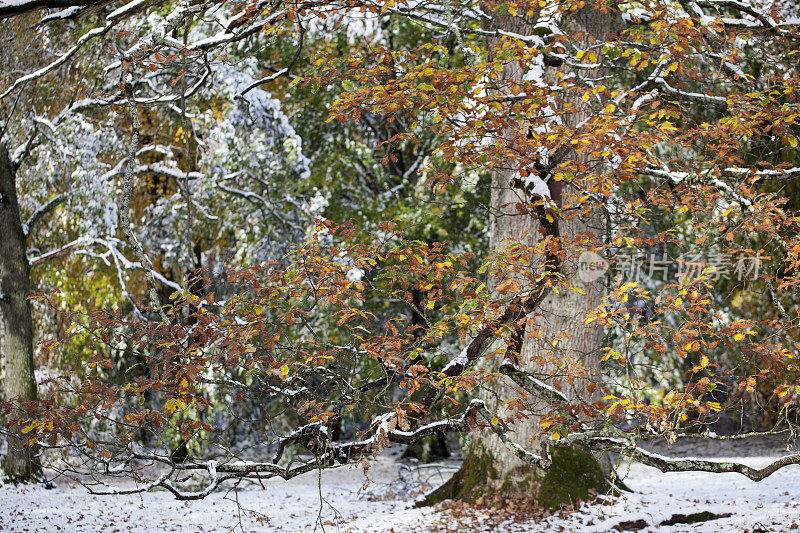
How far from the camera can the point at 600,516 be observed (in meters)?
7.30

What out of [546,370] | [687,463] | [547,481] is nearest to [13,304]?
[546,370]

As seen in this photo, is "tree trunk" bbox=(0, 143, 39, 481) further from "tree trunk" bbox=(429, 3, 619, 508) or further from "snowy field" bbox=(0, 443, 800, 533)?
"tree trunk" bbox=(429, 3, 619, 508)

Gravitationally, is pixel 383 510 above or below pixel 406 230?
below

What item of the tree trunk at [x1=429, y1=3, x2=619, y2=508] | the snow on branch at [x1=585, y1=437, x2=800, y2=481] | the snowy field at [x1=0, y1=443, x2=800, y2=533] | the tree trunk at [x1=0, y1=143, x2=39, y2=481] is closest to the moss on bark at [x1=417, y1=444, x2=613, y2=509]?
the tree trunk at [x1=429, y1=3, x2=619, y2=508]

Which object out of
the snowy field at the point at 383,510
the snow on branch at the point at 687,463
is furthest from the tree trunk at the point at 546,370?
the snow on branch at the point at 687,463

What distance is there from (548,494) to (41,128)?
339 inches

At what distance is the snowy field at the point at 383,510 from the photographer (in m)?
7.23

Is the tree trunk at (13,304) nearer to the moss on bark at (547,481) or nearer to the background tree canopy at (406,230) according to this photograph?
the background tree canopy at (406,230)

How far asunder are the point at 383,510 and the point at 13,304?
6334mm

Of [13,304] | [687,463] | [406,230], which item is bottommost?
[687,463]

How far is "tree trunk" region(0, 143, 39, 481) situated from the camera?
10.5 meters

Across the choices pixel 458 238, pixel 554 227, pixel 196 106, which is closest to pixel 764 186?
pixel 458 238

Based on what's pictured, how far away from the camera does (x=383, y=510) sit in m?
8.88

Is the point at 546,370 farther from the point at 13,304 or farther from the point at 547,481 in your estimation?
the point at 13,304
